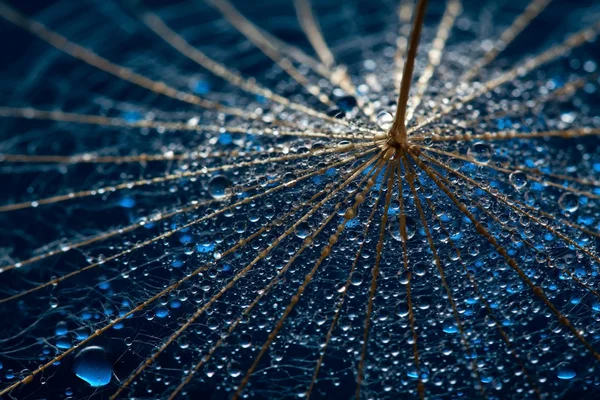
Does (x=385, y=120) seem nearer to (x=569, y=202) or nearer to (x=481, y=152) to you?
(x=481, y=152)

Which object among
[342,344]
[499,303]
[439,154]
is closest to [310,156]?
[439,154]

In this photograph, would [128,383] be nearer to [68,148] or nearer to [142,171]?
[142,171]

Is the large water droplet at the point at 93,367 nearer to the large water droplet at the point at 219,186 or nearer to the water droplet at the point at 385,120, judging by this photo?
the large water droplet at the point at 219,186

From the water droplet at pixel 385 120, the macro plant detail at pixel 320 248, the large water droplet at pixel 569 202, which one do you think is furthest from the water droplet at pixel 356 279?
the large water droplet at pixel 569 202

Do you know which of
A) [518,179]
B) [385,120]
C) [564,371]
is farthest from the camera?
[385,120]

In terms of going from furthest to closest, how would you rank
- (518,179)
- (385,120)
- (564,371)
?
(385,120) < (518,179) < (564,371)

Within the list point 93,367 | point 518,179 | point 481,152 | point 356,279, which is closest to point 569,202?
point 518,179
